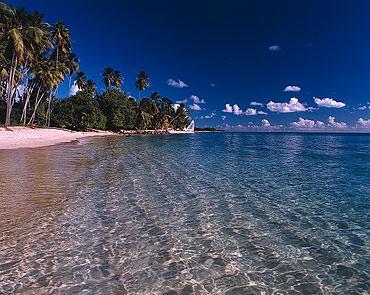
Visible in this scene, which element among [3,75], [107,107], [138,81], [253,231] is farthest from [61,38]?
[253,231]

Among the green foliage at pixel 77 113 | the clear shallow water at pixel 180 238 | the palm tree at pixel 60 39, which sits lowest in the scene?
the clear shallow water at pixel 180 238

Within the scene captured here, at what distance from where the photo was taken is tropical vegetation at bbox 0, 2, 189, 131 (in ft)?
144

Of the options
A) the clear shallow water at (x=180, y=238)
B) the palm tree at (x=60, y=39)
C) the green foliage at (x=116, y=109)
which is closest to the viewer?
the clear shallow water at (x=180, y=238)

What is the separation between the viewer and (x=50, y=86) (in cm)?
5559

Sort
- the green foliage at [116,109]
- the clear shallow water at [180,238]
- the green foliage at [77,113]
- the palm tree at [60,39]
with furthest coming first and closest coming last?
the green foliage at [116,109], the green foliage at [77,113], the palm tree at [60,39], the clear shallow water at [180,238]

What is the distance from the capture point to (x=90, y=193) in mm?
11570

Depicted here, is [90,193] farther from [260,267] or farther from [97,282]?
[260,267]

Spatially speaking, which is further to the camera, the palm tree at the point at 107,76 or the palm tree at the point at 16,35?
the palm tree at the point at 107,76

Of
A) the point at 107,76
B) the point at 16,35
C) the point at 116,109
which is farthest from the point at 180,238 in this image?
the point at 107,76

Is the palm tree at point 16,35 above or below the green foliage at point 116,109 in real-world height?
above

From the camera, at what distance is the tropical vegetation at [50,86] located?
44.0 m

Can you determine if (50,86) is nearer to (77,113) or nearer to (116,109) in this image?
(77,113)

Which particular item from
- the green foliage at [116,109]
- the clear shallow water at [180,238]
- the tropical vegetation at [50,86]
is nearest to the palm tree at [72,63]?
the tropical vegetation at [50,86]

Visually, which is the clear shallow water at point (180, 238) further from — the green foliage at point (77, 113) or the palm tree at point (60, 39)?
the green foliage at point (77, 113)
